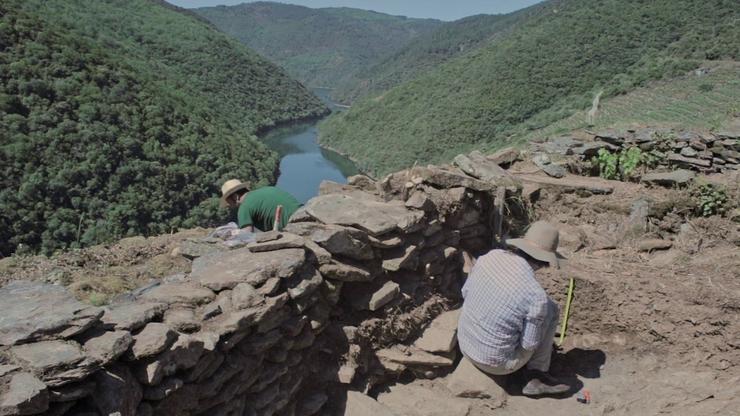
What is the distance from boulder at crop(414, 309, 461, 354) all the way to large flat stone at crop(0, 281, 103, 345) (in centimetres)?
230

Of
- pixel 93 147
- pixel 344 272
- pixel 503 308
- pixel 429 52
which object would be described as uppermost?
pixel 429 52

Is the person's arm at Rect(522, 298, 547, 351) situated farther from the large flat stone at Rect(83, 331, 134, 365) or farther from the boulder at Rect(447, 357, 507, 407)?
the large flat stone at Rect(83, 331, 134, 365)

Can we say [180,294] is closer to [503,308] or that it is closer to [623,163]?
[503,308]

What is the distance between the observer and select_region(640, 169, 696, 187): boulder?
5633mm

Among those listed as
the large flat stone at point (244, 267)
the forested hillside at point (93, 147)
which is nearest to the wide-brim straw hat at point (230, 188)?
the large flat stone at point (244, 267)

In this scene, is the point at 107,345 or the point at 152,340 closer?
the point at 107,345

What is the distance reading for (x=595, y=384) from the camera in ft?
12.5

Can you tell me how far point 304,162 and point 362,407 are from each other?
69.6 meters

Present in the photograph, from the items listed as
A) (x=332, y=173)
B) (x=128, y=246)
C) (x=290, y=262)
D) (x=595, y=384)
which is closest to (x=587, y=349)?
(x=595, y=384)

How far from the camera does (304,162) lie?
236 feet

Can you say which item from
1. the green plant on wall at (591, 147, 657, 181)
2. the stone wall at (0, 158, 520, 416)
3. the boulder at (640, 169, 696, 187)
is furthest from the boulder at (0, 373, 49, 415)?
the green plant on wall at (591, 147, 657, 181)

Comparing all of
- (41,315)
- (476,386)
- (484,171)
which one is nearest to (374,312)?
(476,386)

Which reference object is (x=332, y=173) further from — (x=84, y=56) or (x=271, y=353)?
(x=271, y=353)

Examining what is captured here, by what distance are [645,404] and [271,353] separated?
8.38 ft
